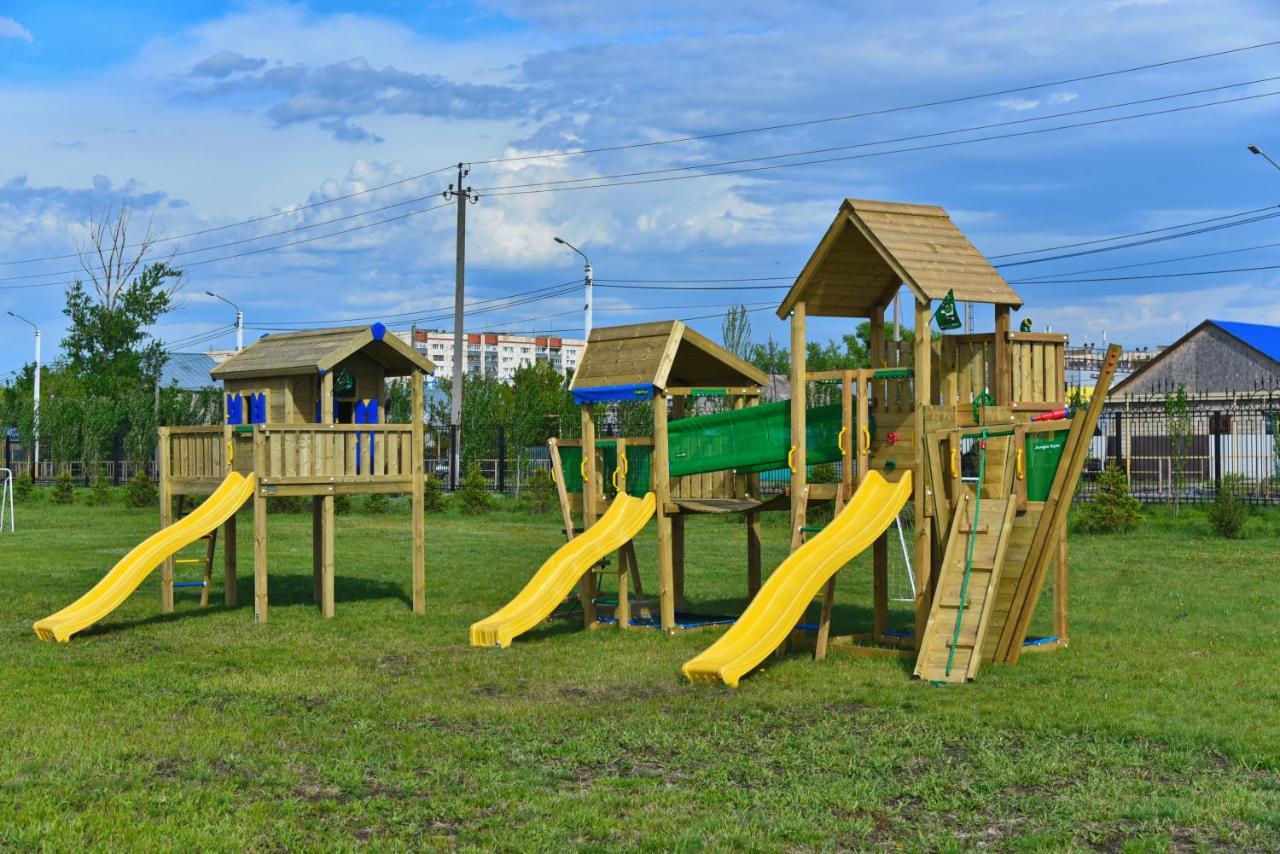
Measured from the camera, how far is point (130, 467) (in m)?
48.9

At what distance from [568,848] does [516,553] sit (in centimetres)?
1689

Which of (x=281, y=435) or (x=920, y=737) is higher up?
(x=281, y=435)

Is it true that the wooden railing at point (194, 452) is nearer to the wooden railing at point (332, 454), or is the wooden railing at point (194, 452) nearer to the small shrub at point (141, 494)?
the wooden railing at point (332, 454)

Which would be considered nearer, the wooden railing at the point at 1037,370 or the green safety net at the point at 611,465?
the wooden railing at the point at 1037,370

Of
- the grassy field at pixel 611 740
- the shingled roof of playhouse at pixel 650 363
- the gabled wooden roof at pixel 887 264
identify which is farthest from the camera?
the shingled roof of playhouse at pixel 650 363

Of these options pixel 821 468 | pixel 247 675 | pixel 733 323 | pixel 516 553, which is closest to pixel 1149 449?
pixel 733 323

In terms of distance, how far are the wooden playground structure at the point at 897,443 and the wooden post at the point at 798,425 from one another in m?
0.02

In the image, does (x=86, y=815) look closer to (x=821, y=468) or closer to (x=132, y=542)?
(x=132, y=542)

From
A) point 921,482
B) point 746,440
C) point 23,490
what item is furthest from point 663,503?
point 23,490

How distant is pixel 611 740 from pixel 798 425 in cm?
548

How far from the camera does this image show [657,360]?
14344mm

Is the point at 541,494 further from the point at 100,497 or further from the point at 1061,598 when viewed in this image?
the point at 1061,598

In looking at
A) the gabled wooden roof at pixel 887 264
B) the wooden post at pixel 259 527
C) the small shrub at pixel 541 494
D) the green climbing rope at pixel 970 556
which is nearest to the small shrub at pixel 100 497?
the small shrub at pixel 541 494

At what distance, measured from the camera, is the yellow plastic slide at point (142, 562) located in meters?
14.0
